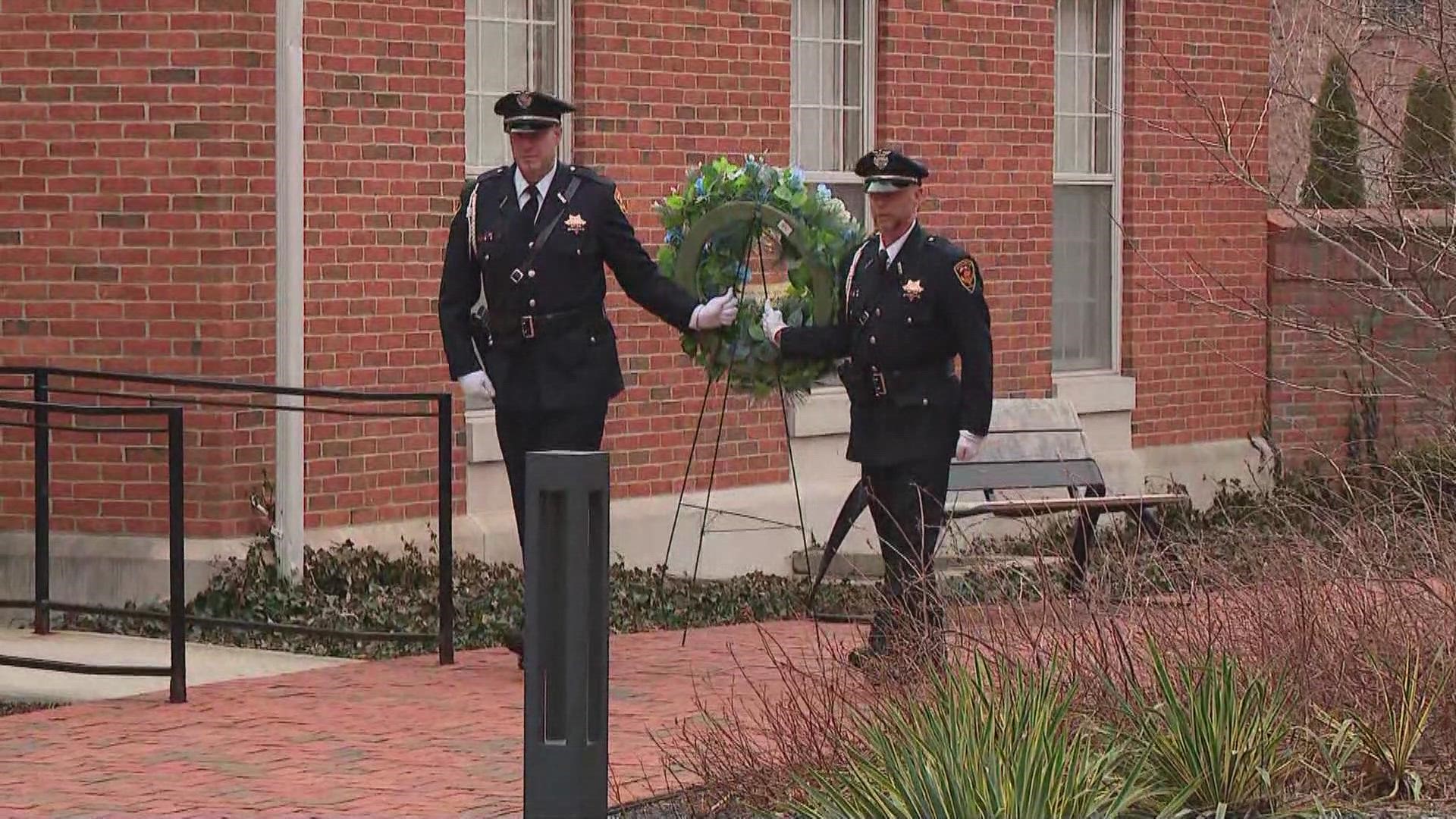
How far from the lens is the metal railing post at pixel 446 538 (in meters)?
11.0

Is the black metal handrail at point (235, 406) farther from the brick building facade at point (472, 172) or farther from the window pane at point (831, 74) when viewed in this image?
the window pane at point (831, 74)

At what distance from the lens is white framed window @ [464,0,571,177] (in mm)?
13539

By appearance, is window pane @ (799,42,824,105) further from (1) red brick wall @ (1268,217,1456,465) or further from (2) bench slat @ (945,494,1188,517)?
(1) red brick wall @ (1268,217,1456,465)

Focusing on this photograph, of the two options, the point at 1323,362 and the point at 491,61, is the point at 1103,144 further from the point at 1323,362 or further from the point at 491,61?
the point at 491,61

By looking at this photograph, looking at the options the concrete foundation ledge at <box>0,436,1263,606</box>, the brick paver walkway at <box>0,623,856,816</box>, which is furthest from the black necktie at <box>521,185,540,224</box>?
the concrete foundation ledge at <box>0,436,1263,606</box>

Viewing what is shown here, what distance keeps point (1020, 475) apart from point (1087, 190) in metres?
4.22

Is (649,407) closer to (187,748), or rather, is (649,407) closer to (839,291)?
(839,291)

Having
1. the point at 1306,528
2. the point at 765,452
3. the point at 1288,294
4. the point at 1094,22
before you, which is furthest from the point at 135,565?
the point at 1288,294

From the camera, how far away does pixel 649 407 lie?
14422mm

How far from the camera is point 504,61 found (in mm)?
13688

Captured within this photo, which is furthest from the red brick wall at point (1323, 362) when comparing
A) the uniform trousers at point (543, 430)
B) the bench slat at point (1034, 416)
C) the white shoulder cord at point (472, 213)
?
the white shoulder cord at point (472, 213)

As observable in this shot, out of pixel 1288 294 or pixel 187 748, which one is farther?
pixel 1288 294

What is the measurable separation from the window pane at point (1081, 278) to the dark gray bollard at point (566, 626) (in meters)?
12.5

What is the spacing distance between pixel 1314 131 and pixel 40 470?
697 centimetres
